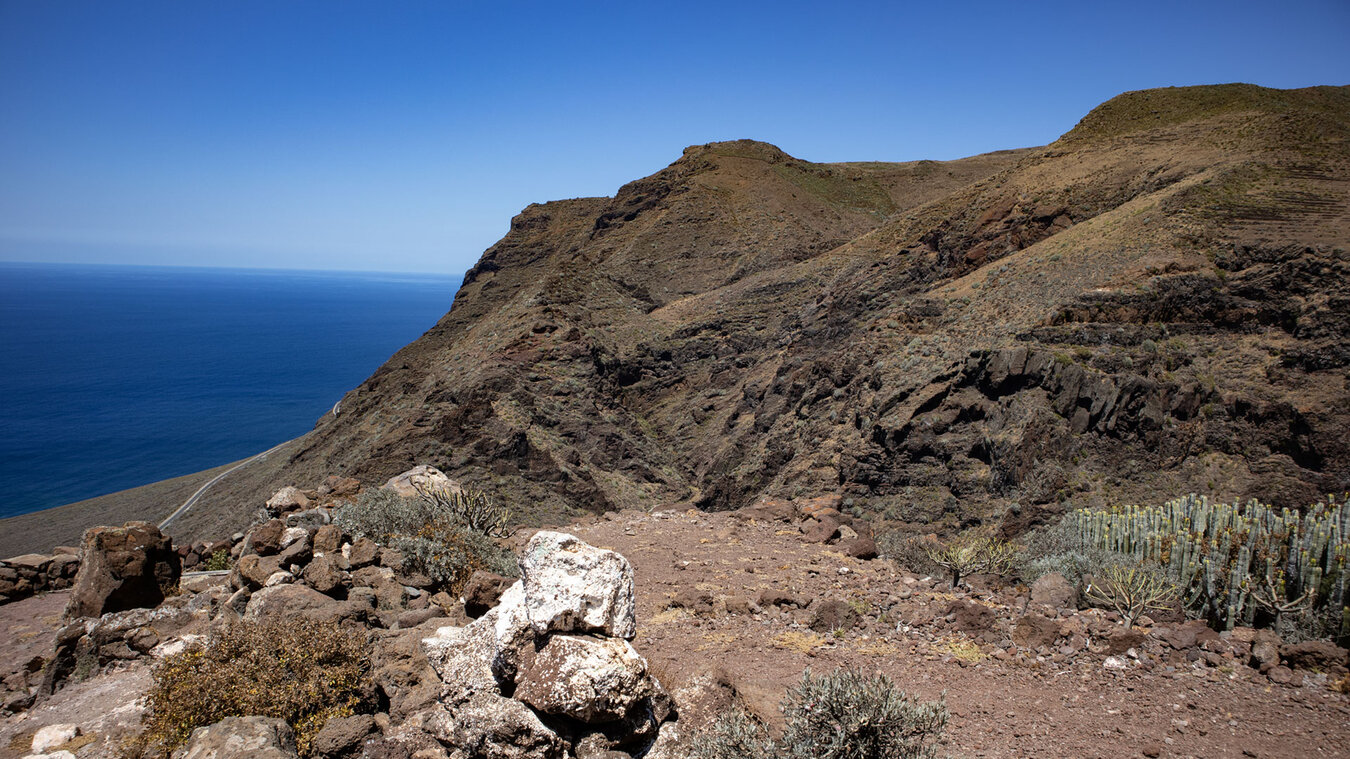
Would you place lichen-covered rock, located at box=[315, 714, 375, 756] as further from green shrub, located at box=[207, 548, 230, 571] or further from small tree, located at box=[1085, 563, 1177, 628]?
small tree, located at box=[1085, 563, 1177, 628]

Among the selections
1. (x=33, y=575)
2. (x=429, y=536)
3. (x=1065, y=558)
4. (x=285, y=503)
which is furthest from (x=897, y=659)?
(x=33, y=575)

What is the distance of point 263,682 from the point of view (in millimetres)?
5152

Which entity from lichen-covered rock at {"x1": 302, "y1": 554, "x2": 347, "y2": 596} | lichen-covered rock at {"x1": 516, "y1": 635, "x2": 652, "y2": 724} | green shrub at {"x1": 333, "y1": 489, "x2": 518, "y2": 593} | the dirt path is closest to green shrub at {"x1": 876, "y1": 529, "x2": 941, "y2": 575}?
the dirt path

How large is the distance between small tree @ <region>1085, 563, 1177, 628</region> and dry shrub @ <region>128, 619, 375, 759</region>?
295 inches

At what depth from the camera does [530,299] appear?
34688 millimetres

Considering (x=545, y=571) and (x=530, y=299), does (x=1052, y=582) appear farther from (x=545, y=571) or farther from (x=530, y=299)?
(x=530, y=299)

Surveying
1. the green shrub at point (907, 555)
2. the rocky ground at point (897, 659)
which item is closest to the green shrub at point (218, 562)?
the rocky ground at point (897, 659)

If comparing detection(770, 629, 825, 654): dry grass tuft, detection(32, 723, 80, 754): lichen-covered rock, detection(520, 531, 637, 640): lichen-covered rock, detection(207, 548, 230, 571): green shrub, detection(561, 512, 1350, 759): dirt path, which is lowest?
detection(207, 548, 230, 571): green shrub

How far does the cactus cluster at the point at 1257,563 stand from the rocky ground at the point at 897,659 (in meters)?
0.55

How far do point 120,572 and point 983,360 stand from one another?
18.6 m

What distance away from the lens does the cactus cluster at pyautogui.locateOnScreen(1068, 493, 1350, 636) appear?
6.51 metres

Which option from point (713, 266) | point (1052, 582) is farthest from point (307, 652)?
→ point (713, 266)

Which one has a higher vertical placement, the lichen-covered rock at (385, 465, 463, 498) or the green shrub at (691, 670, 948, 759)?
the green shrub at (691, 670, 948, 759)

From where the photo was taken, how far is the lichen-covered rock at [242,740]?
173 inches
